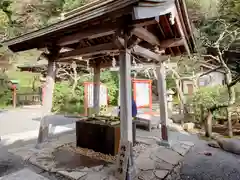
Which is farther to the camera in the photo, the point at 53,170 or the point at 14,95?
the point at 14,95

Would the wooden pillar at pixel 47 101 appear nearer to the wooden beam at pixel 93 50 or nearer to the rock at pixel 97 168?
the wooden beam at pixel 93 50

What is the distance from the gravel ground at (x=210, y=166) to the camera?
322 cm

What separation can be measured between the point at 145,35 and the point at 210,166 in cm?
297

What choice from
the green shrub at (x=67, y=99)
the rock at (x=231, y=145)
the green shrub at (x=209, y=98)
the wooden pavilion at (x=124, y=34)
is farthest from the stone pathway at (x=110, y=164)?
the green shrub at (x=67, y=99)

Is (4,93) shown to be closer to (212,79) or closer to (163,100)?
(163,100)

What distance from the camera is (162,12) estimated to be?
2.45m

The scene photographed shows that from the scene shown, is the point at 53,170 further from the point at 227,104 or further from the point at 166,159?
the point at 227,104

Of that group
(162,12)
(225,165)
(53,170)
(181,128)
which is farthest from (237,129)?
(53,170)

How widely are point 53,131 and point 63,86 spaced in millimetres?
5080

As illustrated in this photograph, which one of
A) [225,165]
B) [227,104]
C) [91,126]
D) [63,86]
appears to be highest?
[63,86]

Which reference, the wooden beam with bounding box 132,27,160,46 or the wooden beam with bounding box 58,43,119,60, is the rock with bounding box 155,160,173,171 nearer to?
the wooden beam with bounding box 58,43,119,60

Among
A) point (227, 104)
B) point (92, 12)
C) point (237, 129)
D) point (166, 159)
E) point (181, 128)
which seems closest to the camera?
point (92, 12)

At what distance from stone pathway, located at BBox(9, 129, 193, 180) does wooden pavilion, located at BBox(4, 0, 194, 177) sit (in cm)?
43

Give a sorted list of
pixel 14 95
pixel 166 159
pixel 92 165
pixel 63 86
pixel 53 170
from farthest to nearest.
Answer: pixel 14 95
pixel 63 86
pixel 166 159
pixel 92 165
pixel 53 170
